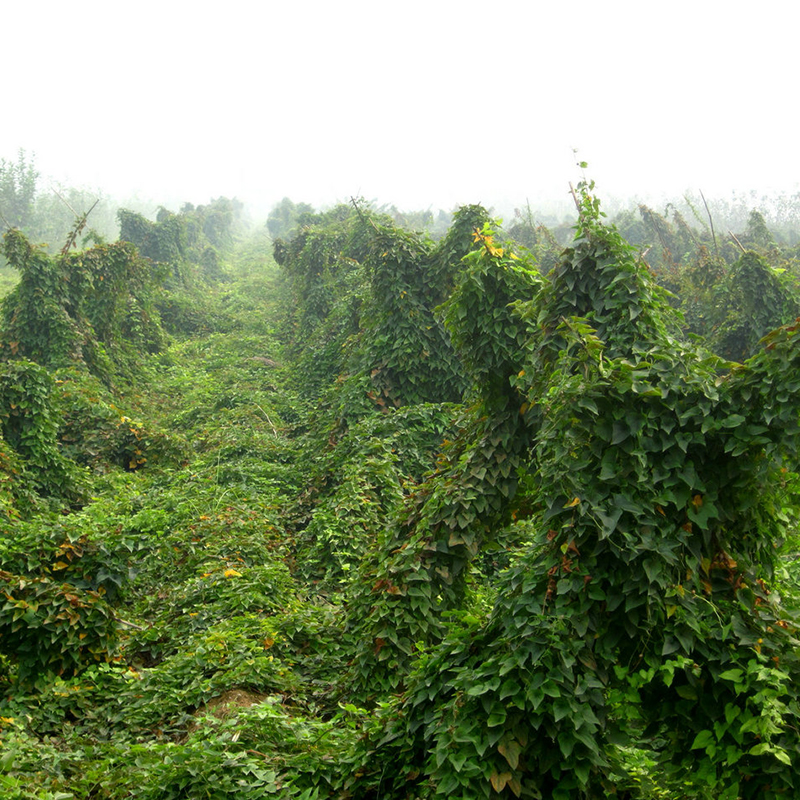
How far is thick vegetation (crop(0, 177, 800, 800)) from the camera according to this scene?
10.9 feet

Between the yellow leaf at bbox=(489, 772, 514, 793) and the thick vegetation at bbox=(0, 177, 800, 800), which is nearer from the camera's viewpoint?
the yellow leaf at bbox=(489, 772, 514, 793)

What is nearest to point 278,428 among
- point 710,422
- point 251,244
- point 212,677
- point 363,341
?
point 363,341

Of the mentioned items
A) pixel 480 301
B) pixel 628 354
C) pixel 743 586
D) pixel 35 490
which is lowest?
pixel 743 586

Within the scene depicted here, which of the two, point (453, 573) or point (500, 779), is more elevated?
point (453, 573)

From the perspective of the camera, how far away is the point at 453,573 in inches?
211

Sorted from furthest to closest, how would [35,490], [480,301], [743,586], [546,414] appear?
1. [35,490]
2. [480,301]
3. [546,414]
4. [743,586]

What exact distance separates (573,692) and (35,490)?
8.10 meters

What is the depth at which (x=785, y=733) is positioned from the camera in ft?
9.83

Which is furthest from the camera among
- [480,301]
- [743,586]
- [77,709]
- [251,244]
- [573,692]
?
[251,244]

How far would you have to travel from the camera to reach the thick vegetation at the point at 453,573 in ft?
10.9

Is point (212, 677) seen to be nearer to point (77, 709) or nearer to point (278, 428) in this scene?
point (77, 709)

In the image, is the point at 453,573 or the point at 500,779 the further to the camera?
the point at 453,573

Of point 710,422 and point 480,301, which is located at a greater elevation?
point 480,301

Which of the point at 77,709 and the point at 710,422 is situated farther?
the point at 77,709
